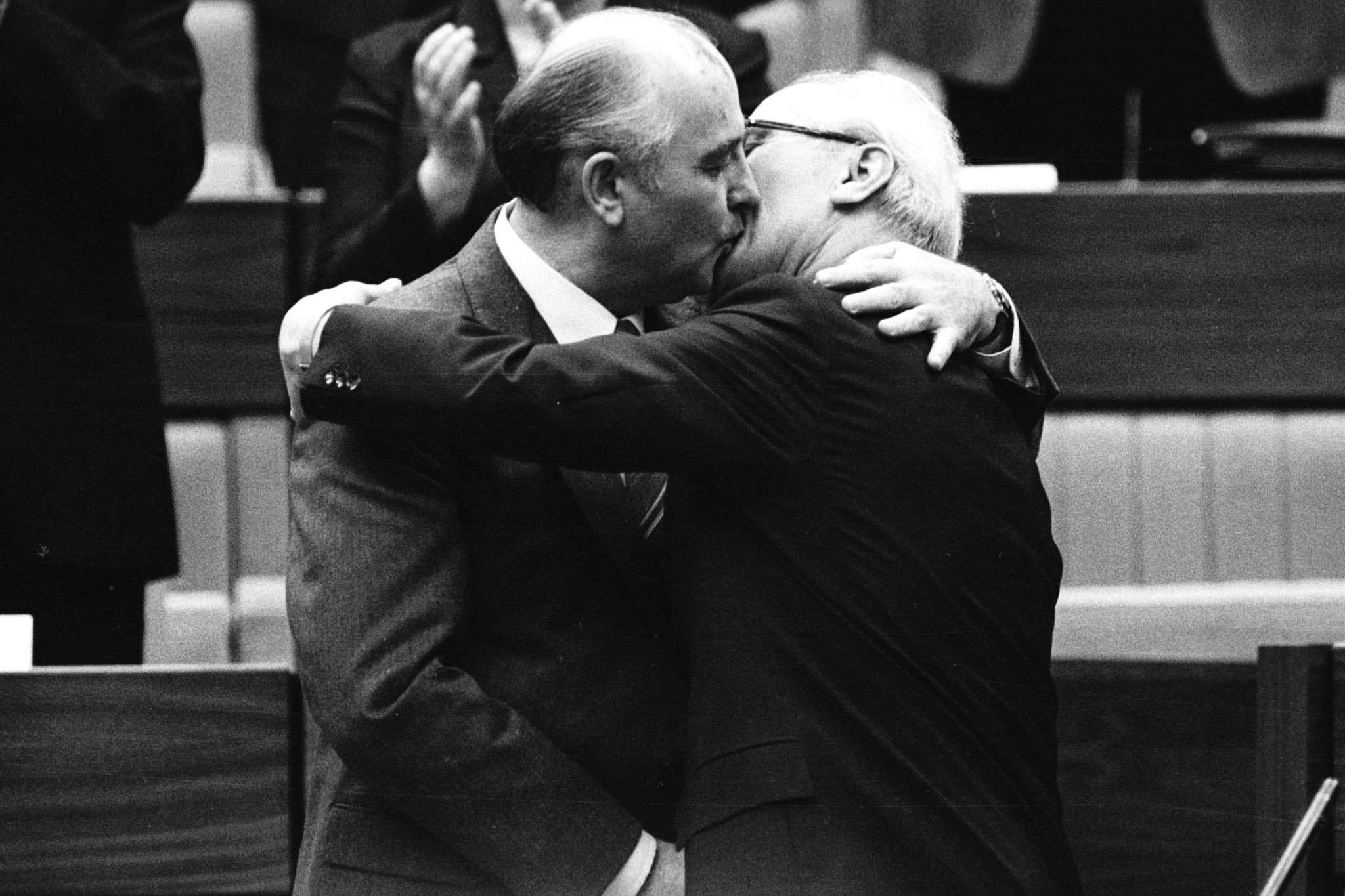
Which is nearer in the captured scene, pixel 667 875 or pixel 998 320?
pixel 667 875

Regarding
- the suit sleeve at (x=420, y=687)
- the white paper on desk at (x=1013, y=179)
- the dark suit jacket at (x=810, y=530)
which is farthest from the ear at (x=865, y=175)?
the white paper on desk at (x=1013, y=179)

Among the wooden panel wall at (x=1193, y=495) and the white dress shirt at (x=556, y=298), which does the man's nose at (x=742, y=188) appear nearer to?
the white dress shirt at (x=556, y=298)

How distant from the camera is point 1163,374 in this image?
2941 mm

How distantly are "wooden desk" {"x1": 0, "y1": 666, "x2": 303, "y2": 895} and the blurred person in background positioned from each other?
0.33m

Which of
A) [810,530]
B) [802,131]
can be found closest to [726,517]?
[810,530]

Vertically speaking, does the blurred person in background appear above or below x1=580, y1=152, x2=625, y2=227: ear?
below

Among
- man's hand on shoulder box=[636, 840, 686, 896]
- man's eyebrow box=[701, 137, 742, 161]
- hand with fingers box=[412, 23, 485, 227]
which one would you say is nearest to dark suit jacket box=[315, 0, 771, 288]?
hand with fingers box=[412, 23, 485, 227]

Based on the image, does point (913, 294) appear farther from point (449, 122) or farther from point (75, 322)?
point (75, 322)

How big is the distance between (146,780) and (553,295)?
54 cm

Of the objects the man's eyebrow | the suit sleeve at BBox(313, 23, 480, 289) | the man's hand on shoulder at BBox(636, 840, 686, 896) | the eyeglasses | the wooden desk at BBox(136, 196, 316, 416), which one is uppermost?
the man's eyebrow

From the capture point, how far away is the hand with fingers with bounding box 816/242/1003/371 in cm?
145

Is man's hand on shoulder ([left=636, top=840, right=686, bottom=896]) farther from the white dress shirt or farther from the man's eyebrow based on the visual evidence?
the man's eyebrow

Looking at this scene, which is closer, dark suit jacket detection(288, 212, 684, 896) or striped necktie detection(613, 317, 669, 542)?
dark suit jacket detection(288, 212, 684, 896)

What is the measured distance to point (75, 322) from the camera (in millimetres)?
2029
